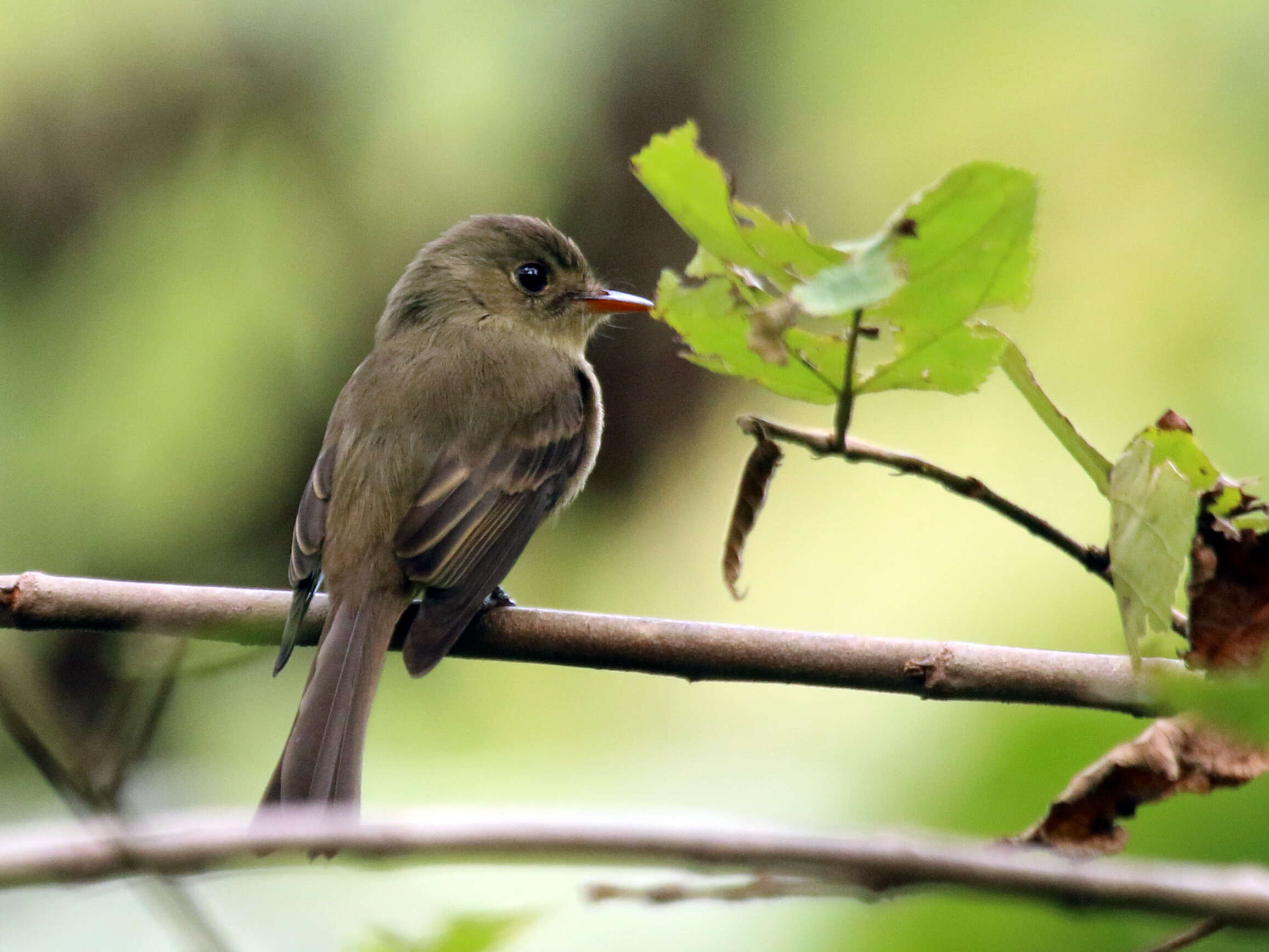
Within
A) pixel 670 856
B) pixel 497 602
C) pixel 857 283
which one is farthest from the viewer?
pixel 497 602

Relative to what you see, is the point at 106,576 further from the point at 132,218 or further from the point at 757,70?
the point at 757,70

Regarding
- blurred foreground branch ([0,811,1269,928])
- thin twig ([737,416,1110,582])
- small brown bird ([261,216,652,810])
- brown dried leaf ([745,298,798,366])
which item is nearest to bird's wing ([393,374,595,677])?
small brown bird ([261,216,652,810])

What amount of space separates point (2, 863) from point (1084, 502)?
368 cm

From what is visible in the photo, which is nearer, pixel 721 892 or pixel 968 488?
pixel 721 892

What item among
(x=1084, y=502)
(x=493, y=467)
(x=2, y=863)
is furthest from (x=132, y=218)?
Answer: (x=2, y=863)

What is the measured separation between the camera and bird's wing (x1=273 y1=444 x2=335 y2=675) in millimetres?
2928

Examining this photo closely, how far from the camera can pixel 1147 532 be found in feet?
5.09

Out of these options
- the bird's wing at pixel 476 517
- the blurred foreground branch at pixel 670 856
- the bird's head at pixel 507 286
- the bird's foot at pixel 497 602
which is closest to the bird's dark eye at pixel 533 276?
the bird's head at pixel 507 286

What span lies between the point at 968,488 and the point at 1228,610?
1.20ft

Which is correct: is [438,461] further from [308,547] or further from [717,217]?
[717,217]

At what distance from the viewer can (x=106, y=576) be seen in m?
4.70

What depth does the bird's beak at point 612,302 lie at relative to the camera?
4508 millimetres

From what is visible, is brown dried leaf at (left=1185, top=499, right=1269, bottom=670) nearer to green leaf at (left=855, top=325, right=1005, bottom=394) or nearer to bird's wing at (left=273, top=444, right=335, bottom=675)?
green leaf at (left=855, top=325, right=1005, bottom=394)

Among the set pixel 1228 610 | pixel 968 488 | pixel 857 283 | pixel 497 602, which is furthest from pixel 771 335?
pixel 497 602
